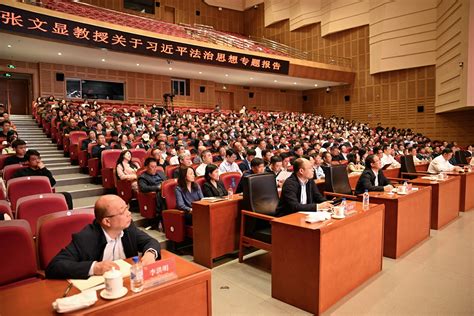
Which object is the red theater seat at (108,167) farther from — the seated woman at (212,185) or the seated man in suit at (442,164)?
the seated man in suit at (442,164)

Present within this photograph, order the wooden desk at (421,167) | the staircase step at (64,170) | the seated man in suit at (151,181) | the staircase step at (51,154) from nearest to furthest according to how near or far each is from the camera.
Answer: the seated man in suit at (151,181)
the staircase step at (64,170)
the staircase step at (51,154)
the wooden desk at (421,167)

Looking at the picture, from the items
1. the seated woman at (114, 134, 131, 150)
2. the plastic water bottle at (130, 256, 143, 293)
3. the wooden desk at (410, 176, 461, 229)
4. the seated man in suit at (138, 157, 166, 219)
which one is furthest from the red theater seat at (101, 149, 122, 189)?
the wooden desk at (410, 176, 461, 229)

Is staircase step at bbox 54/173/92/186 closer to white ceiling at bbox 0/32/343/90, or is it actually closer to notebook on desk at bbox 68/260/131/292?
notebook on desk at bbox 68/260/131/292

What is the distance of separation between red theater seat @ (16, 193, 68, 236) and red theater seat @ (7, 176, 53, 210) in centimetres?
90

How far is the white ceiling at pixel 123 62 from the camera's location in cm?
969

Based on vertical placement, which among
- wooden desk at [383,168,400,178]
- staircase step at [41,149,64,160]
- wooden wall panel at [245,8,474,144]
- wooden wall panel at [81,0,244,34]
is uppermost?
wooden wall panel at [81,0,244,34]

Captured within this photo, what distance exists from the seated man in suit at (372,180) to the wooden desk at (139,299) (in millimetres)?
2863

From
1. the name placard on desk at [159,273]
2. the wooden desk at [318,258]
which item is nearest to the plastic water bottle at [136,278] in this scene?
the name placard on desk at [159,273]

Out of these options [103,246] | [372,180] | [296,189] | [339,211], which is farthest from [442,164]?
[103,246]

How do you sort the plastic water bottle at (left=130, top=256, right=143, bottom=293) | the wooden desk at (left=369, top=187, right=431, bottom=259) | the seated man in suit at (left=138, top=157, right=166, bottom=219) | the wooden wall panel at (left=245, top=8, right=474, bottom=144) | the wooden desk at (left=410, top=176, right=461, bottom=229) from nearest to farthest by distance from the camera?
the plastic water bottle at (left=130, top=256, right=143, bottom=293) → the wooden desk at (left=369, top=187, right=431, bottom=259) → the seated man in suit at (left=138, top=157, right=166, bottom=219) → the wooden desk at (left=410, top=176, right=461, bottom=229) → the wooden wall panel at (left=245, top=8, right=474, bottom=144)

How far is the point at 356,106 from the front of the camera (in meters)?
16.9

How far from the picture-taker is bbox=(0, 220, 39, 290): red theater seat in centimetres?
184

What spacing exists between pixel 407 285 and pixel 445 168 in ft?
12.9

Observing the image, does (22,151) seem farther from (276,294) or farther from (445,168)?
(445,168)
